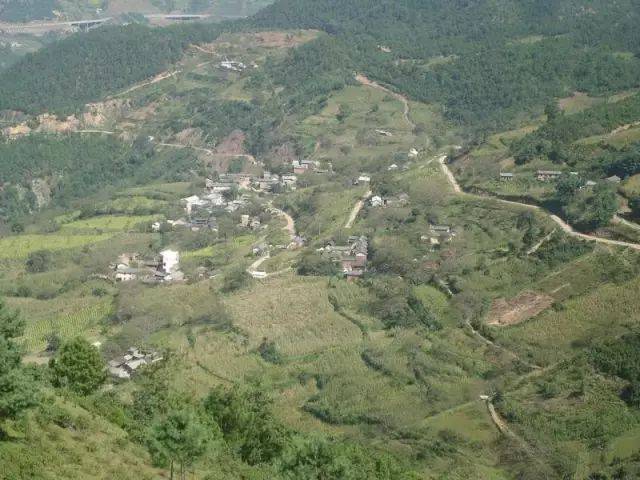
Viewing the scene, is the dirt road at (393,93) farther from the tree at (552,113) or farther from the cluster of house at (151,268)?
the cluster of house at (151,268)

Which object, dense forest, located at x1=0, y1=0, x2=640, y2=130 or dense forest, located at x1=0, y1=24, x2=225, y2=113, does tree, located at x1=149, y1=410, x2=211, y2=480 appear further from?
dense forest, located at x1=0, y1=24, x2=225, y2=113

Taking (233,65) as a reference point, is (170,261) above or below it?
above

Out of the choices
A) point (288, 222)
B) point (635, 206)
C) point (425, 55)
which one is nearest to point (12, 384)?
point (635, 206)

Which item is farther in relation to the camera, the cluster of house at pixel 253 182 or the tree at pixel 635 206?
the cluster of house at pixel 253 182

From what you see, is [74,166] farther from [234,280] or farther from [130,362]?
[130,362]

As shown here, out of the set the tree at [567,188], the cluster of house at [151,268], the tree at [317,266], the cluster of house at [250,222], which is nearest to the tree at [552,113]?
the tree at [567,188]

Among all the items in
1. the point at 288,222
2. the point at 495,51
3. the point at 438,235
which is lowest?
the point at 288,222
